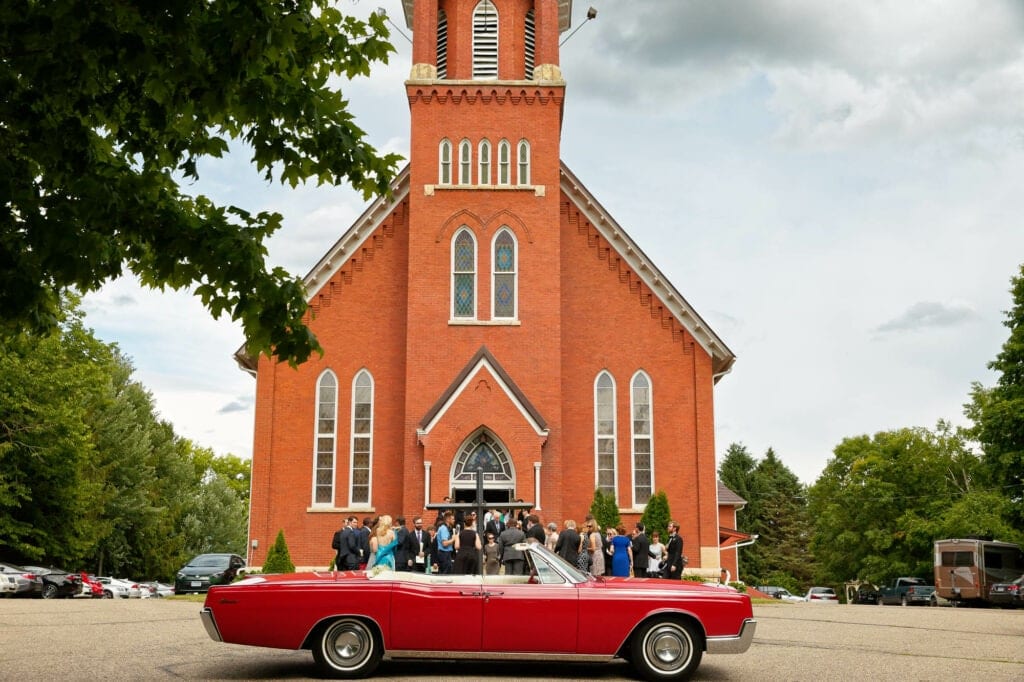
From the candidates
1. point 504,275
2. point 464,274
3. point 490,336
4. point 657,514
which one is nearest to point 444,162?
point 464,274

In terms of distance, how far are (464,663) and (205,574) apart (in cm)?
2119

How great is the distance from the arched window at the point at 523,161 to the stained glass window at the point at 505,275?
59.1 inches

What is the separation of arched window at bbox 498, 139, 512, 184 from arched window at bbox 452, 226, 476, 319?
1.75 metres

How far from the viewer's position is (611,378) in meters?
28.2

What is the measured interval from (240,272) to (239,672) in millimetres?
4890

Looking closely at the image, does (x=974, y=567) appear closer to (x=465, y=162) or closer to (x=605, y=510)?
(x=605, y=510)

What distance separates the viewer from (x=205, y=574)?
31094mm

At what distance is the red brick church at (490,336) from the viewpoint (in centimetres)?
2688

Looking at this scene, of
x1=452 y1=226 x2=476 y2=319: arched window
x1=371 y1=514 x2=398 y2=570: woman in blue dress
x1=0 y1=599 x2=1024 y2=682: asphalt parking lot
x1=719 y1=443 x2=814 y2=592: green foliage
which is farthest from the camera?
x1=719 y1=443 x2=814 y2=592: green foliage

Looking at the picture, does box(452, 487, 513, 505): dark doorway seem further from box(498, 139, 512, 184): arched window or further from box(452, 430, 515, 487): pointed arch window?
box(498, 139, 512, 184): arched window

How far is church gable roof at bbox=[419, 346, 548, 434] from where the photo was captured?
84.0 feet

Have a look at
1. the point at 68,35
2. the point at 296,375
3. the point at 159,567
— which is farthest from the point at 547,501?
the point at 159,567

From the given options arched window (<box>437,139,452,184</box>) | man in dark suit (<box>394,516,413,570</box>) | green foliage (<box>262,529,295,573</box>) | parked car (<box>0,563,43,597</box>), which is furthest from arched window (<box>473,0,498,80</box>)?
parked car (<box>0,563,43,597</box>)

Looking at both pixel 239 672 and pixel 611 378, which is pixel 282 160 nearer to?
pixel 239 672
